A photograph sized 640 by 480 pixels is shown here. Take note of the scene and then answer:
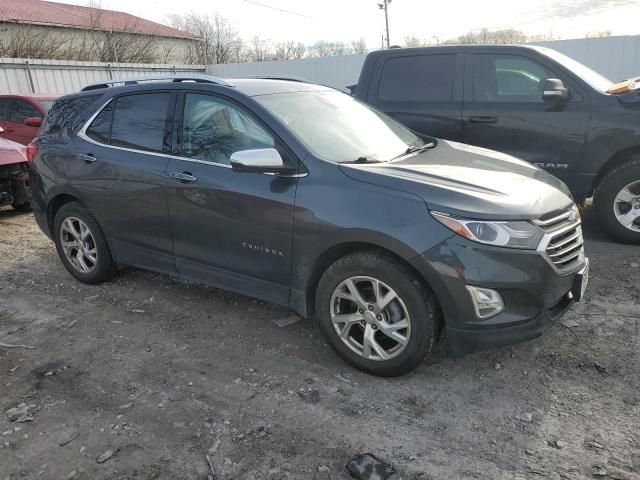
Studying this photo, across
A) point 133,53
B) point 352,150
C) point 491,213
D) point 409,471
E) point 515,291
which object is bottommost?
point 409,471

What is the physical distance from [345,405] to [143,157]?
2.46m

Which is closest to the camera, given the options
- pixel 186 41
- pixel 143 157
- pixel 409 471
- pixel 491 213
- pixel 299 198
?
pixel 409 471

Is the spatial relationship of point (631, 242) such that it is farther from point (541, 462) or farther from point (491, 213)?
point (541, 462)

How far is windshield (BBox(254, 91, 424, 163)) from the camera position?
3510 mm

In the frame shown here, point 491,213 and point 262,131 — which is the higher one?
point 262,131

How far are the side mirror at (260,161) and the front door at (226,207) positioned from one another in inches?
4.0

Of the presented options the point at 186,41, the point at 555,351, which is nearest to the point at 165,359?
the point at 555,351

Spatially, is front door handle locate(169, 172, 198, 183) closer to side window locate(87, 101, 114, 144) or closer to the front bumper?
side window locate(87, 101, 114, 144)

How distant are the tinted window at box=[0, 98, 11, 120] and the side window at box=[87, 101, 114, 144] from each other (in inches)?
275

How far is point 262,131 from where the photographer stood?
3.51 m

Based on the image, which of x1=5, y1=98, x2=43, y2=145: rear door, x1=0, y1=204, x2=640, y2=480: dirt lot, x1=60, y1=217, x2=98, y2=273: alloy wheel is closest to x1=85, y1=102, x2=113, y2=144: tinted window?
x1=60, y1=217, x2=98, y2=273: alloy wheel

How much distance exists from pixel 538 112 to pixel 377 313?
140 inches

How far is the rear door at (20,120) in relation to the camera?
970 cm

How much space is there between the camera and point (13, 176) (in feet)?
24.3
